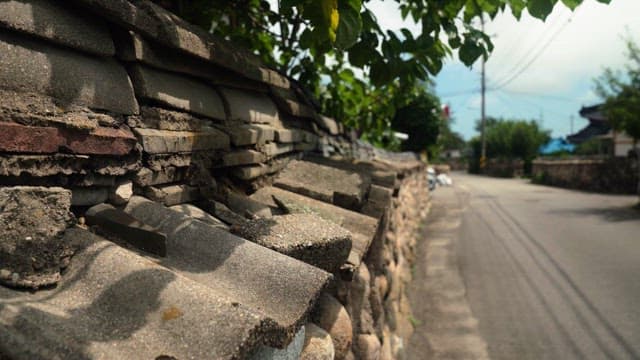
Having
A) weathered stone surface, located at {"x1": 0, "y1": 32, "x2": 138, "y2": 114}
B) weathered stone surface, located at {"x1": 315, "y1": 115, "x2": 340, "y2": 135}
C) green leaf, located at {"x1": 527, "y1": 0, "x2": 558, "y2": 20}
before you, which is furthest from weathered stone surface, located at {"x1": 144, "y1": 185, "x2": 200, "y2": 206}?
weathered stone surface, located at {"x1": 315, "y1": 115, "x2": 340, "y2": 135}

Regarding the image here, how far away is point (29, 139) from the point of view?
1336mm

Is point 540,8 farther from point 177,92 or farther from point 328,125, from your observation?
point 328,125

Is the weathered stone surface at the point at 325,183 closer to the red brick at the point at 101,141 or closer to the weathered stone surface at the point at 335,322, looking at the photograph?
the weathered stone surface at the point at 335,322

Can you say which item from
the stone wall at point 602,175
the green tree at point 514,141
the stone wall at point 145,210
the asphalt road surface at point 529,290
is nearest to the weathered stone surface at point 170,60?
the stone wall at point 145,210

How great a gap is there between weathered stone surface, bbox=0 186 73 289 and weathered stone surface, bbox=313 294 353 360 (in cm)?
111

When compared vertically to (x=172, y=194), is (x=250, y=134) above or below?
above

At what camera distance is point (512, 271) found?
7.73 metres

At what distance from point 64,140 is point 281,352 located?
79 centimetres

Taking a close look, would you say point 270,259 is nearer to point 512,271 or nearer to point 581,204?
point 512,271

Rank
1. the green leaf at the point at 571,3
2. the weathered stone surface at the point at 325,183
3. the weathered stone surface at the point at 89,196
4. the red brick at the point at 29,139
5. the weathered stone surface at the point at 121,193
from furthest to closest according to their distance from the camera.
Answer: the weathered stone surface at the point at 325,183, the green leaf at the point at 571,3, the weathered stone surface at the point at 121,193, the weathered stone surface at the point at 89,196, the red brick at the point at 29,139

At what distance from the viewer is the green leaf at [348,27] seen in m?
2.08

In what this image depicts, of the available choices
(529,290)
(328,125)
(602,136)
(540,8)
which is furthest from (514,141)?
(540,8)

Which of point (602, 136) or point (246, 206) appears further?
point (602, 136)

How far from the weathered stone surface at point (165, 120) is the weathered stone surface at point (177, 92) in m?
0.03
